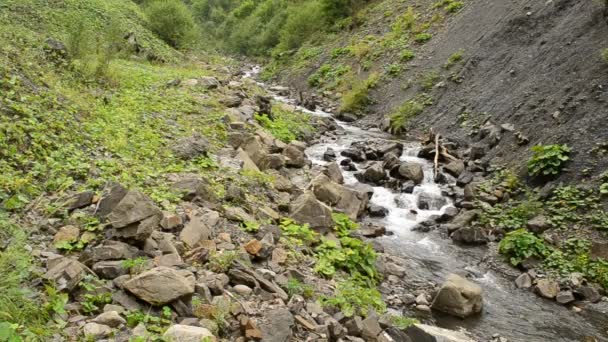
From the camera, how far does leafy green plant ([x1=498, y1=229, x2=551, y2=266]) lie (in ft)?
31.6

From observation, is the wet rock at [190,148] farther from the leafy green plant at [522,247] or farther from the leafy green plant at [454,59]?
the leafy green plant at [454,59]

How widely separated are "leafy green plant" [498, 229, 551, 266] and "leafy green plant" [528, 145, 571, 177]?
2.09 m

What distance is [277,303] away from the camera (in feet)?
18.2

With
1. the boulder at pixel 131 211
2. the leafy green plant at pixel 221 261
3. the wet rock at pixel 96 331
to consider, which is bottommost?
the leafy green plant at pixel 221 261

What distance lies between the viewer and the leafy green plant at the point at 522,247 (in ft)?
31.6

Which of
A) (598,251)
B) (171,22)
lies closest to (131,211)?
(598,251)

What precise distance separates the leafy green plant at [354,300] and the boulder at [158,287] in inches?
78.2

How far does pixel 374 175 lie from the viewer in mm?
13516

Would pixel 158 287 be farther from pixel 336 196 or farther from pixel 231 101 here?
pixel 231 101

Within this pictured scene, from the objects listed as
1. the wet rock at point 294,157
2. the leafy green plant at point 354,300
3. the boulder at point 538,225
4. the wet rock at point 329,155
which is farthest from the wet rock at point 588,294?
the wet rock at point 329,155

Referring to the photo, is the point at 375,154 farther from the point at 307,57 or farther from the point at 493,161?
the point at 307,57

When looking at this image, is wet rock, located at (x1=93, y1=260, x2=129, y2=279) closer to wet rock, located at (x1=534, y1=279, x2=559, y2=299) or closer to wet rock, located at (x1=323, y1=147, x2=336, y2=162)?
wet rock, located at (x1=534, y1=279, x2=559, y2=299)

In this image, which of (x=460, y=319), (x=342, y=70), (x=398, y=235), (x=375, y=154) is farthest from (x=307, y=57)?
(x=460, y=319)

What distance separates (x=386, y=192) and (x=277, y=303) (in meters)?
7.82
